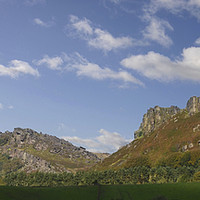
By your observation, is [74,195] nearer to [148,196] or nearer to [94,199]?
[94,199]

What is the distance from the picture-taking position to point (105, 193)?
10038 cm

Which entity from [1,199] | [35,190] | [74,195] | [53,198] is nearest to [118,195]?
[74,195]

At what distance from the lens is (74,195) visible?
9600cm

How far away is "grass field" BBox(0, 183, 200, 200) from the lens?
89.1 metres

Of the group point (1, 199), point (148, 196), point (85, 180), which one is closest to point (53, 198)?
point (1, 199)

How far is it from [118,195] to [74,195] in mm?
16618

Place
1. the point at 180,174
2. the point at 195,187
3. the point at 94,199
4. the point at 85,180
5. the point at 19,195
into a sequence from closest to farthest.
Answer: the point at 19,195 → the point at 94,199 → the point at 195,187 → the point at 180,174 → the point at 85,180

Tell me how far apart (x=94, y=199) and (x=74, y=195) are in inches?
325

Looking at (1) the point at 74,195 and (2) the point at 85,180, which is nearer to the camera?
(1) the point at 74,195

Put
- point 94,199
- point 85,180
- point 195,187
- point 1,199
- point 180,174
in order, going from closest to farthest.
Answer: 1. point 1,199
2. point 94,199
3. point 195,187
4. point 180,174
5. point 85,180

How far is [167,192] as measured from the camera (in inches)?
3831

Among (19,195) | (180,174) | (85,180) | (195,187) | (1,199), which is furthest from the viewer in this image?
(85,180)

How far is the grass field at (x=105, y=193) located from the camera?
8912 centimetres

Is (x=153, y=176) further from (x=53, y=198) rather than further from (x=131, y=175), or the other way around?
(x=53, y=198)
